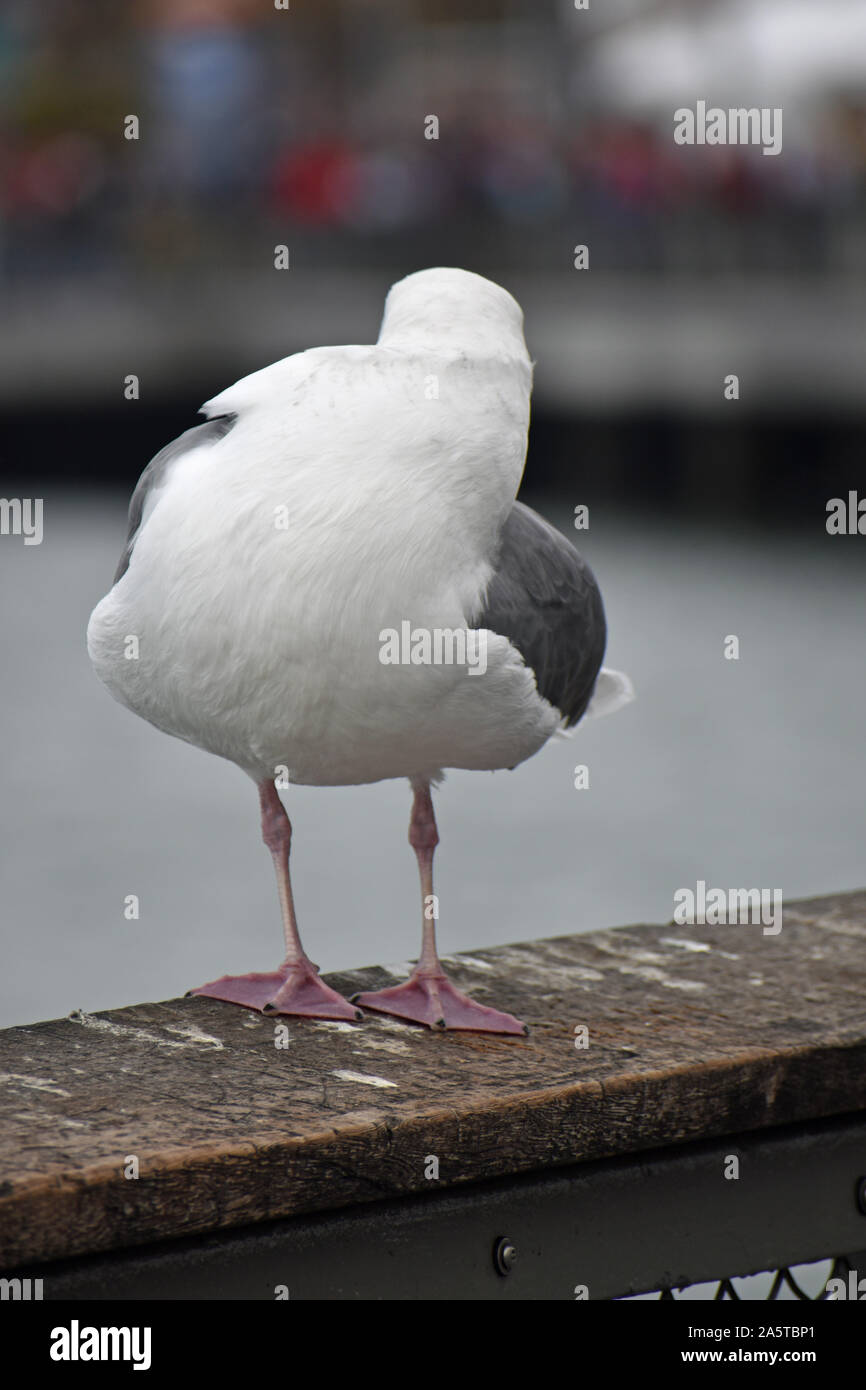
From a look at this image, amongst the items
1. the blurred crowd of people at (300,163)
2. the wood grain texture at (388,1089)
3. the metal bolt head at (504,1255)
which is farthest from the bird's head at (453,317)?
the blurred crowd of people at (300,163)

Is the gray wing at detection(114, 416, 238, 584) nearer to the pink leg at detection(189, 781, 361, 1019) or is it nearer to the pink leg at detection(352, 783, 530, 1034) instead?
the pink leg at detection(189, 781, 361, 1019)

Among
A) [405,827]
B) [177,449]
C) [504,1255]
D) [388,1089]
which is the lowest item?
[504,1255]

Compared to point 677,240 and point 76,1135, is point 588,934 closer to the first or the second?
point 76,1135

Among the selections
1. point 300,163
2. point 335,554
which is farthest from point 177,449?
point 300,163

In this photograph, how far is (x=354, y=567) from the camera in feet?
13.6

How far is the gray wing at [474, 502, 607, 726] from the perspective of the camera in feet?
14.8

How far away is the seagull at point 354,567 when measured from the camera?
13.7 feet

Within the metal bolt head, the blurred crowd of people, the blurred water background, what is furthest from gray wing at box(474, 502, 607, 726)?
the blurred crowd of people

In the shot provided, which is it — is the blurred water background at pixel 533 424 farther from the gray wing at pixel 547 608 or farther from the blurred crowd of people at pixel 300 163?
the gray wing at pixel 547 608

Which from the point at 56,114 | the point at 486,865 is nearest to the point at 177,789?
the point at 486,865

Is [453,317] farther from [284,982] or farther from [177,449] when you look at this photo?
[284,982]

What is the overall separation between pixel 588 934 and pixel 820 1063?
120cm

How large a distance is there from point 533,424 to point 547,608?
100.0 ft
